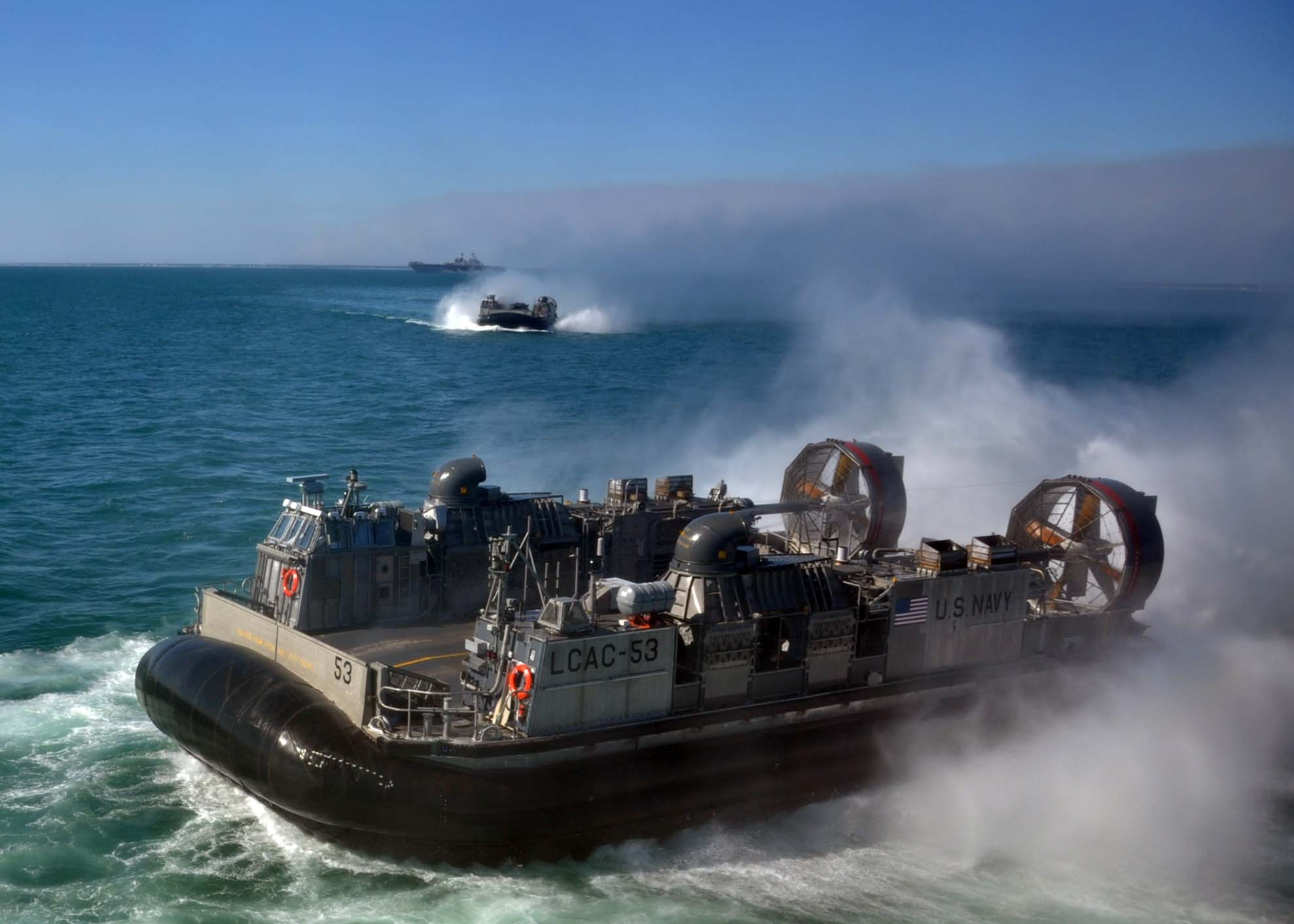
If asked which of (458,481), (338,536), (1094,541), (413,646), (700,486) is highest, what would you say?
(458,481)

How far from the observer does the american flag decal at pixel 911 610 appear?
2012cm

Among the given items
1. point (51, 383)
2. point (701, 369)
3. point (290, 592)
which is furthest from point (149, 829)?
point (701, 369)

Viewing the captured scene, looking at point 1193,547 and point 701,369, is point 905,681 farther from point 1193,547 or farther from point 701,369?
point 701,369

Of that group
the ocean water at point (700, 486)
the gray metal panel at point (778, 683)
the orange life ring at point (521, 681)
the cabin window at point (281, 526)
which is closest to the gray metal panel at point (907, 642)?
the ocean water at point (700, 486)

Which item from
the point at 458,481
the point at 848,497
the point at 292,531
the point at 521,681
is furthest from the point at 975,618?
the point at 292,531

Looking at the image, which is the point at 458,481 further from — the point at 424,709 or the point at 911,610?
the point at 911,610

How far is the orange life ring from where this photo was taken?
54.5 feet

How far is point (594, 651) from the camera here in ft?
55.7

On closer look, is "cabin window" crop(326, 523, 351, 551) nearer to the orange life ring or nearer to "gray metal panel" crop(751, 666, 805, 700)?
the orange life ring

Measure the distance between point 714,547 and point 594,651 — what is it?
2.90m

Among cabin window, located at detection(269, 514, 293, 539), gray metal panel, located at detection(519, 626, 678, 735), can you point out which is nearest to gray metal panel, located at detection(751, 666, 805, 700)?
gray metal panel, located at detection(519, 626, 678, 735)

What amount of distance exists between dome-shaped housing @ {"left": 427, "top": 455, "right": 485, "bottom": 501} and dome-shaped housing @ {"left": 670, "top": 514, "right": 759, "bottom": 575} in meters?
5.34

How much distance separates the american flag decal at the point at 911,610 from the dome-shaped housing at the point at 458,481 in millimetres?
8304

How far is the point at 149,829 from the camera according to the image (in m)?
17.8
